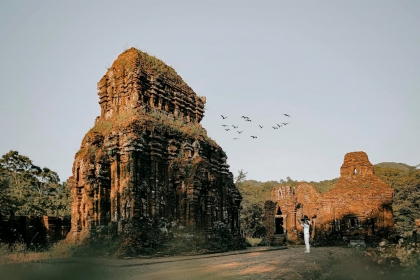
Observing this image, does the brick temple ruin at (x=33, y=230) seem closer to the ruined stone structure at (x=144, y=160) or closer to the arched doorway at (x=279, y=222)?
the ruined stone structure at (x=144, y=160)

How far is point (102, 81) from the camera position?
2027cm

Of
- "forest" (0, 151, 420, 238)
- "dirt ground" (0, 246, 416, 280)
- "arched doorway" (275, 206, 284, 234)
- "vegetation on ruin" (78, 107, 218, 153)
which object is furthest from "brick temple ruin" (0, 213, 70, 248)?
"arched doorway" (275, 206, 284, 234)

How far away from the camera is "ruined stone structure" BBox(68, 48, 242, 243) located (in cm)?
1645

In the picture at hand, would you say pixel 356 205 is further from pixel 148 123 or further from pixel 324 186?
pixel 324 186

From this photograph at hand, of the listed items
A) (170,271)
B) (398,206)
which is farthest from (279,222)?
(170,271)

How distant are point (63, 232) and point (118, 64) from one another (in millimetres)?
8057

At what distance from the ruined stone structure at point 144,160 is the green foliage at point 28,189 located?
7.75 meters

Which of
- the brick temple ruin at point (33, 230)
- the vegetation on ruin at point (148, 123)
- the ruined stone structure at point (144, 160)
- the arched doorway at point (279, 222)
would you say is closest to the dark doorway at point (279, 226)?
the arched doorway at point (279, 222)

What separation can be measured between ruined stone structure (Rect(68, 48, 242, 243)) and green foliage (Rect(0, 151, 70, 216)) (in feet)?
25.4

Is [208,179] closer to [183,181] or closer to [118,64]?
[183,181]

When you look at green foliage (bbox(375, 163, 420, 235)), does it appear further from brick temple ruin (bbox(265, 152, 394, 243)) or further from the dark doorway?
brick temple ruin (bbox(265, 152, 394, 243))

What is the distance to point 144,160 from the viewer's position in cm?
1717

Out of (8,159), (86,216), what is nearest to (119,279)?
(86,216)

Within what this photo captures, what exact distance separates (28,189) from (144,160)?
1563cm
